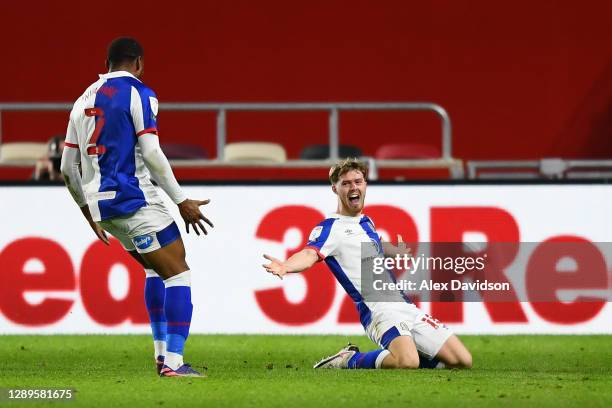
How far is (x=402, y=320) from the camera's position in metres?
7.79

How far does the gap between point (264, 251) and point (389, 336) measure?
2.96 metres

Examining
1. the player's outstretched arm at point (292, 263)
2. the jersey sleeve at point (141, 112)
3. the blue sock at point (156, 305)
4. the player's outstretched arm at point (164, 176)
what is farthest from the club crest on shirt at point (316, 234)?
the jersey sleeve at point (141, 112)

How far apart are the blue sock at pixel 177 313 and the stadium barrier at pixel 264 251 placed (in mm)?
3531

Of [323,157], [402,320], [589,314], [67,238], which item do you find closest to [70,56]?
[323,157]

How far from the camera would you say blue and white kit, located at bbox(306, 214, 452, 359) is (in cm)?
775

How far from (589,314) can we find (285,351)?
2.61 meters

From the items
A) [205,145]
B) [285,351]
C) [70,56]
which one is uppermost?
[70,56]

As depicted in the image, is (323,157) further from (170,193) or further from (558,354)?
(170,193)

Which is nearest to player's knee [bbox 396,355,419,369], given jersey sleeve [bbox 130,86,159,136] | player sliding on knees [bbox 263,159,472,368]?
player sliding on knees [bbox 263,159,472,368]

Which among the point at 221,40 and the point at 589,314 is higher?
the point at 221,40

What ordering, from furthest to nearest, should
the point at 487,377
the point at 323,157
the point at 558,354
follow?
the point at 323,157, the point at 558,354, the point at 487,377

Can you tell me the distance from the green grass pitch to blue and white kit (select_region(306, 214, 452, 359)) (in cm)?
30

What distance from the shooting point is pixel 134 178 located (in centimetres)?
691

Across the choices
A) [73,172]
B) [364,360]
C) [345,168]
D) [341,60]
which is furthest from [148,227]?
[341,60]
